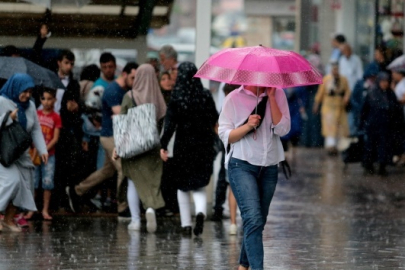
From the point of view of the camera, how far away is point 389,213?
45.2 ft

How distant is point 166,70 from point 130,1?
109cm

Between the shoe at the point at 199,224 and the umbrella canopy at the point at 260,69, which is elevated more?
the umbrella canopy at the point at 260,69

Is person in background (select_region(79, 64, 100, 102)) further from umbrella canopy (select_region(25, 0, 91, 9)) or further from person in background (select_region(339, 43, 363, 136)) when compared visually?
person in background (select_region(339, 43, 363, 136))

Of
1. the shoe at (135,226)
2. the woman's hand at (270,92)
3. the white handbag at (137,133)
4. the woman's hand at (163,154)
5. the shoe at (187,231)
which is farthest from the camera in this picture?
the shoe at (135,226)

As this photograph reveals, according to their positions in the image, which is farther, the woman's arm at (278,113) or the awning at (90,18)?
the awning at (90,18)

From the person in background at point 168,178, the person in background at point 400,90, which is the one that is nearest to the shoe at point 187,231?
the person in background at point 168,178

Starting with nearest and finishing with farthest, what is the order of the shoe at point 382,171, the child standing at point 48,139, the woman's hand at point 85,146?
the child standing at point 48,139 → the woman's hand at point 85,146 → the shoe at point 382,171

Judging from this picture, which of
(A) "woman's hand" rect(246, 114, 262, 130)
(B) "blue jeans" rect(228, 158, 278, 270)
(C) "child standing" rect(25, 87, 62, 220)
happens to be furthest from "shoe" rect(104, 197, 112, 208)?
(A) "woman's hand" rect(246, 114, 262, 130)

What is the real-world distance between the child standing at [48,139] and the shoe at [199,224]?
6.72ft

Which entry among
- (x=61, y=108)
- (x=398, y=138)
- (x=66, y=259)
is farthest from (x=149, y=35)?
(x=398, y=138)

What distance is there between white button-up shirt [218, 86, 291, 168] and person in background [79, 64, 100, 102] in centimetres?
501

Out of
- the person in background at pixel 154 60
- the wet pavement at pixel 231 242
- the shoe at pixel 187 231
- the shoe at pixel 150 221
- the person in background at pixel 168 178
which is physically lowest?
the wet pavement at pixel 231 242

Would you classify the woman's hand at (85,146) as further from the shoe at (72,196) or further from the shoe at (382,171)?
the shoe at (382,171)

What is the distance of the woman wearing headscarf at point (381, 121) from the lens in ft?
60.7
